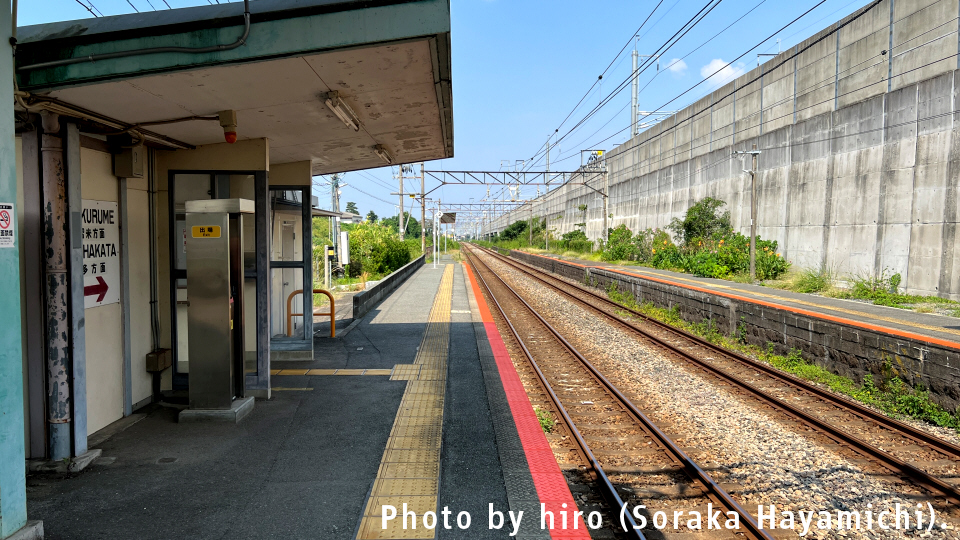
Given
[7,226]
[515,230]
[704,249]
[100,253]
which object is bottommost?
[704,249]

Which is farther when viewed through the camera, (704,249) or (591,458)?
(704,249)

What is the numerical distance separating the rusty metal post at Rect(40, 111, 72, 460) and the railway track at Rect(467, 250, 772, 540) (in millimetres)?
4391

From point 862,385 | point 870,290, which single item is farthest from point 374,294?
point 870,290

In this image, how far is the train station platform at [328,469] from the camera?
142 inches

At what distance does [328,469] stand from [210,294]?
88.2 inches

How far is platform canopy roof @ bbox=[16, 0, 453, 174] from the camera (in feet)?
12.9

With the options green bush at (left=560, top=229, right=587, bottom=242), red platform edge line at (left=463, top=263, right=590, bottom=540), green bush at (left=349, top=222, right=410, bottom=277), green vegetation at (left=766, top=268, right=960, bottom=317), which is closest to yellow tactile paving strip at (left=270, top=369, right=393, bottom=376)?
red platform edge line at (left=463, top=263, right=590, bottom=540)

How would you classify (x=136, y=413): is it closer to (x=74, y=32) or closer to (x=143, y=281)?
(x=143, y=281)

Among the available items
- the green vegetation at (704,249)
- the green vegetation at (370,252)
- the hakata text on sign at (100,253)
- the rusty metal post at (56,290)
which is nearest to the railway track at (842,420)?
the rusty metal post at (56,290)

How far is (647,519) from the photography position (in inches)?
160

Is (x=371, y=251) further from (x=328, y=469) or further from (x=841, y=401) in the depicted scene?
(x=328, y=469)

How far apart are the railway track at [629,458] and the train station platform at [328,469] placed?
1.56 ft

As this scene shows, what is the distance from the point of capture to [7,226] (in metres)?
3.10

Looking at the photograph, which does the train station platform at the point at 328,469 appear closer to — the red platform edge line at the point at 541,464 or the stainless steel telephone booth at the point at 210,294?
the red platform edge line at the point at 541,464
